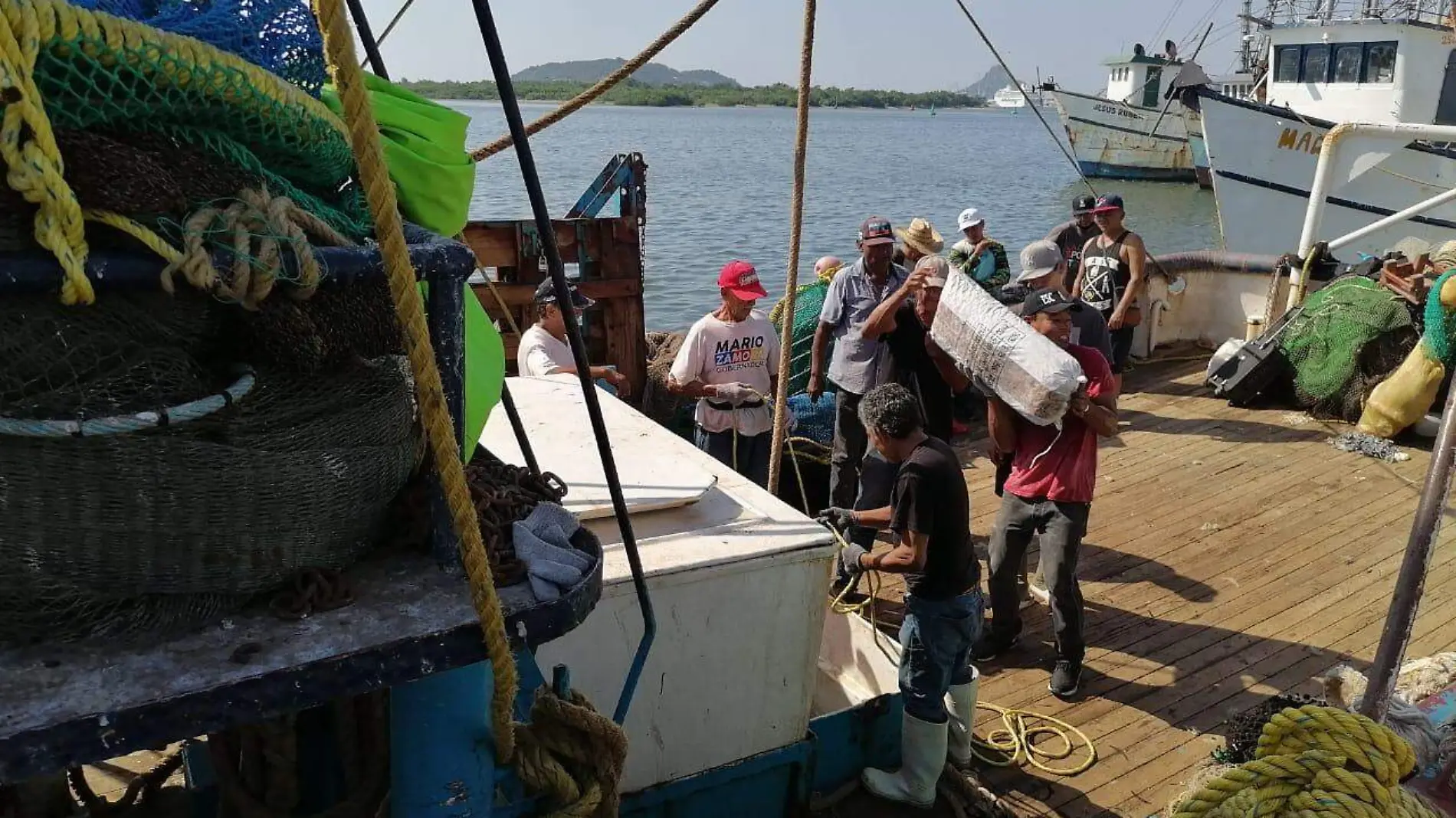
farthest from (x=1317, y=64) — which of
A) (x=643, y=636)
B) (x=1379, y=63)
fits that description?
(x=643, y=636)

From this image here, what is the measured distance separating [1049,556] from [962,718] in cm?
87

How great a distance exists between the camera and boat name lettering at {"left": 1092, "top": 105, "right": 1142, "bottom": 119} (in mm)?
39469

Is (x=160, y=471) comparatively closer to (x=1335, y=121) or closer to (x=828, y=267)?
(x=828, y=267)

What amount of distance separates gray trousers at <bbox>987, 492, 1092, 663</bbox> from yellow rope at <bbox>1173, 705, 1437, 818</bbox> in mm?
2617

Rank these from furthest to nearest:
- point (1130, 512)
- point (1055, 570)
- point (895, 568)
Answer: point (1130, 512)
point (1055, 570)
point (895, 568)

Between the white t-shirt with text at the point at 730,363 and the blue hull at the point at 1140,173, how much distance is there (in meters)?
38.4

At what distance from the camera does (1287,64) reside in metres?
20.8

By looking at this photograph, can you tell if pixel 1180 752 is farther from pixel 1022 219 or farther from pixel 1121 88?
pixel 1121 88

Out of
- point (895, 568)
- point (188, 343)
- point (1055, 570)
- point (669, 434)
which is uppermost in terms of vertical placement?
point (188, 343)

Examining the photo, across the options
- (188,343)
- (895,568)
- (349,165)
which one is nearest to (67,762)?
(188,343)

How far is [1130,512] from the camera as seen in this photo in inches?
257

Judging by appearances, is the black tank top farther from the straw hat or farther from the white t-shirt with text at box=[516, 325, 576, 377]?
the white t-shirt with text at box=[516, 325, 576, 377]

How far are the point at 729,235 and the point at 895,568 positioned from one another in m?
21.1

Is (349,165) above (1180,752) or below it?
above
